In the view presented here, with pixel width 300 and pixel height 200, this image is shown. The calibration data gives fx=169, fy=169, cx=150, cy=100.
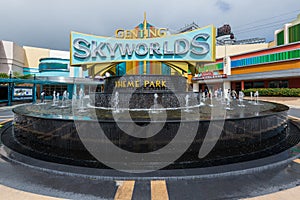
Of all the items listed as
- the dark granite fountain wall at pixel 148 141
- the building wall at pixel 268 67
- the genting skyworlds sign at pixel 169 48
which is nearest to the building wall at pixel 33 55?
A: the genting skyworlds sign at pixel 169 48

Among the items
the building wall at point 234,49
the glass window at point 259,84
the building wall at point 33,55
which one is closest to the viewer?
the glass window at point 259,84

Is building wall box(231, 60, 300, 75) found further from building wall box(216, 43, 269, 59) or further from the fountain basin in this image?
the fountain basin

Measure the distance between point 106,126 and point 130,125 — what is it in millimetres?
636

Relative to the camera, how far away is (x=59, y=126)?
4.63 m

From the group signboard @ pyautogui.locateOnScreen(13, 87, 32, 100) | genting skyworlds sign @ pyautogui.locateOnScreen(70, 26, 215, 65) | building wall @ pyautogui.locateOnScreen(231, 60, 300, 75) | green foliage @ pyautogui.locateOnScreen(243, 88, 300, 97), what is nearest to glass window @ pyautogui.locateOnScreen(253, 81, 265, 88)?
building wall @ pyautogui.locateOnScreen(231, 60, 300, 75)

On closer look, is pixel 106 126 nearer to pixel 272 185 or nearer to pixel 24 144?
pixel 24 144

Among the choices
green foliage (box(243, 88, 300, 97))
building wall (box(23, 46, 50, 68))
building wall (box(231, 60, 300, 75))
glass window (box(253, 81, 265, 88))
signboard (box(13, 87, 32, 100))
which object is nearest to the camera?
signboard (box(13, 87, 32, 100))

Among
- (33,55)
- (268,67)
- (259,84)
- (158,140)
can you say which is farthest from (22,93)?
(259,84)

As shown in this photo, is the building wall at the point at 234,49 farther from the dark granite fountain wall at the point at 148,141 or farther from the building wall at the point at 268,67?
the dark granite fountain wall at the point at 148,141

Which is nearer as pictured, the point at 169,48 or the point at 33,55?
the point at 169,48

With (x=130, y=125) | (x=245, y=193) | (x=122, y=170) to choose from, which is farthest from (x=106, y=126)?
(x=245, y=193)

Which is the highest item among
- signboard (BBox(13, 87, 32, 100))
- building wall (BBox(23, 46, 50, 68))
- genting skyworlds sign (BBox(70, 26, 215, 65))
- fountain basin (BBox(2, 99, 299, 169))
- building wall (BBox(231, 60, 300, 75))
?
building wall (BBox(23, 46, 50, 68))

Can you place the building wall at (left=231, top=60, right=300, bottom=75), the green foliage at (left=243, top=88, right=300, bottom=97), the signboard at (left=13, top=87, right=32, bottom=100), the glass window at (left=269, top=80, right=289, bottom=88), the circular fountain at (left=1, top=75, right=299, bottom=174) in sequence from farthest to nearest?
1. the glass window at (left=269, top=80, right=289, bottom=88)
2. the building wall at (left=231, top=60, right=300, bottom=75)
3. the green foliage at (left=243, top=88, right=300, bottom=97)
4. the signboard at (left=13, top=87, right=32, bottom=100)
5. the circular fountain at (left=1, top=75, right=299, bottom=174)

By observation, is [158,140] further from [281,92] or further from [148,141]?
[281,92]
